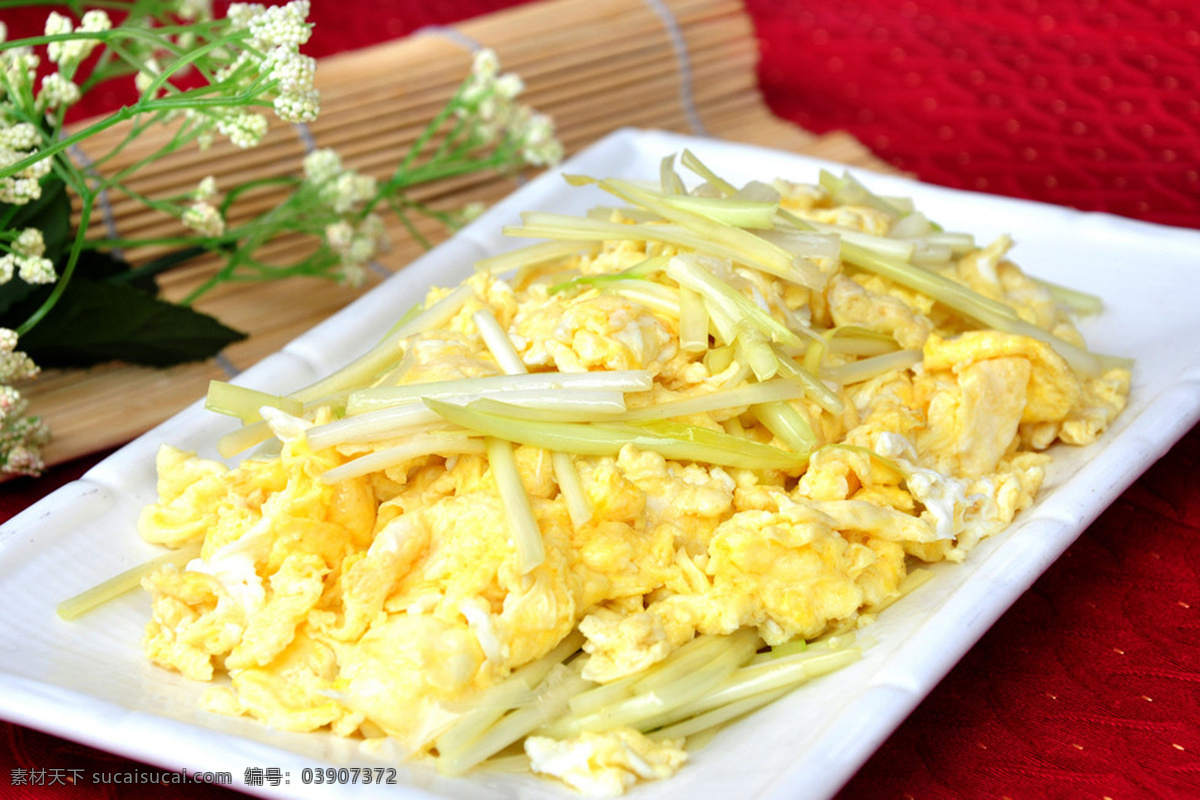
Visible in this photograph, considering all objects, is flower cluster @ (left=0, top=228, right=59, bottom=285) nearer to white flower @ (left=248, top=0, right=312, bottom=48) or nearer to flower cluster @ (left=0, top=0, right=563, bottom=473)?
flower cluster @ (left=0, top=0, right=563, bottom=473)

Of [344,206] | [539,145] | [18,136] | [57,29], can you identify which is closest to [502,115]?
[539,145]

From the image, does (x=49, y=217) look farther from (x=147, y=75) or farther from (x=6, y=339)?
(x=6, y=339)

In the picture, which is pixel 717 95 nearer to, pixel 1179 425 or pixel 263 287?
pixel 263 287

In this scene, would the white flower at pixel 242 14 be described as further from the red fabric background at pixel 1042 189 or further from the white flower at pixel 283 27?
the red fabric background at pixel 1042 189

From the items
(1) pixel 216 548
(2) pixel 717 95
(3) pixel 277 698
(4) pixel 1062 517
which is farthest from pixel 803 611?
(2) pixel 717 95

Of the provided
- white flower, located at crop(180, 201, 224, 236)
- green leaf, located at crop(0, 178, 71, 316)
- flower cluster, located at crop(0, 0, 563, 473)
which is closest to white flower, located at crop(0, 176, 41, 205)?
flower cluster, located at crop(0, 0, 563, 473)

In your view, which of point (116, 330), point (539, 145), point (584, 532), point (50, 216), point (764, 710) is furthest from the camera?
point (539, 145)
